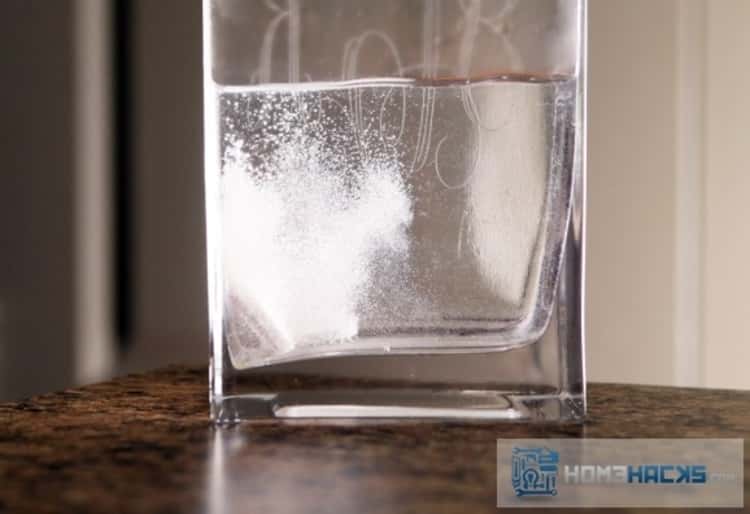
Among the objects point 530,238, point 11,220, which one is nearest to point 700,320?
point 530,238

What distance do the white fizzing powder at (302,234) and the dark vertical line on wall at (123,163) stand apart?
2.34 ft

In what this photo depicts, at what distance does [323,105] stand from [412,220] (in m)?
0.06

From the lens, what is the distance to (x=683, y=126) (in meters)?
0.90

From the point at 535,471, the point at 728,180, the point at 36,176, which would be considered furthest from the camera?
the point at 36,176

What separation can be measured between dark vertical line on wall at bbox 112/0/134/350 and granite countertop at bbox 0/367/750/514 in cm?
63

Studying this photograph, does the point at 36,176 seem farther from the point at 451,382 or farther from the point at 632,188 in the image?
the point at 451,382

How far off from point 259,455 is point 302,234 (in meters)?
0.10

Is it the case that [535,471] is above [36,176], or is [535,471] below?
below

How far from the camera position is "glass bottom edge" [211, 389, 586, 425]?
411 millimetres

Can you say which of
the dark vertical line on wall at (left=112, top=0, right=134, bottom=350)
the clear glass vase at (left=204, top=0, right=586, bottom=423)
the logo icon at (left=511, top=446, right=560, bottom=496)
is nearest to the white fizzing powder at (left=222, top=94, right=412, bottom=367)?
the clear glass vase at (left=204, top=0, right=586, bottom=423)

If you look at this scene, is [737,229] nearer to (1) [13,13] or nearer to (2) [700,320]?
(2) [700,320]

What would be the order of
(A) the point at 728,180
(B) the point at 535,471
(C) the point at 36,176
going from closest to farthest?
(B) the point at 535,471 < (A) the point at 728,180 < (C) the point at 36,176

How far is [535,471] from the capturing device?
1.05 feet

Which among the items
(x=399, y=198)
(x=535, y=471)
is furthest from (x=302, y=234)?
(x=535, y=471)
